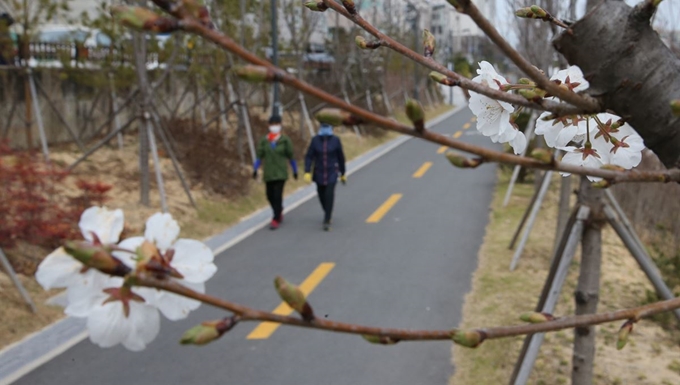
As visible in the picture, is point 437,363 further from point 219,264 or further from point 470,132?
point 470,132

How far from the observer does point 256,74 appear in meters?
0.88

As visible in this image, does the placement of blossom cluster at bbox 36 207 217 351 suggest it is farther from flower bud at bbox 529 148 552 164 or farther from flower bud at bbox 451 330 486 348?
flower bud at bbox 529 148 552 164

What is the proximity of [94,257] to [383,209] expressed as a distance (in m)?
12.6

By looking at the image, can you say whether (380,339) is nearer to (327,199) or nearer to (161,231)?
(161,231)

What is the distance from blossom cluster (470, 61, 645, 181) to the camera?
1514 mm

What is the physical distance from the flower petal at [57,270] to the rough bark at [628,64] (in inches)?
35.7

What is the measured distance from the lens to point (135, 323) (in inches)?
42.6

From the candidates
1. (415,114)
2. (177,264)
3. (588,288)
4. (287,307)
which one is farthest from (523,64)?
(287,307)

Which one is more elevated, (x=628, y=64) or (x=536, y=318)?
(x=628, y=64)

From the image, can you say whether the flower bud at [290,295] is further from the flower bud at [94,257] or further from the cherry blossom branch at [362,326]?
the flower bud at [94,257]

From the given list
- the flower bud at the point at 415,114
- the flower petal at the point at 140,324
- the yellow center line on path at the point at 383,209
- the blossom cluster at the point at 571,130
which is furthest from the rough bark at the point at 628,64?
the yellow center line on path at the point at 383,209

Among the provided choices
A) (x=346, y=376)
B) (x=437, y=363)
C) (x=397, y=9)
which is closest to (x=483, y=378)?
(x=437, y=363)

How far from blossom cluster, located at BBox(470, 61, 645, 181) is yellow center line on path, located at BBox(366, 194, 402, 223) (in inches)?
415

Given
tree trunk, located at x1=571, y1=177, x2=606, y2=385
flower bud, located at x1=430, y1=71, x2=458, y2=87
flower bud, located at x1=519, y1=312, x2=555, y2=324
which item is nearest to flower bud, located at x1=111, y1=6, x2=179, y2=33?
flower bud, located at x1=430, y1=71, x2=458, y2=87
